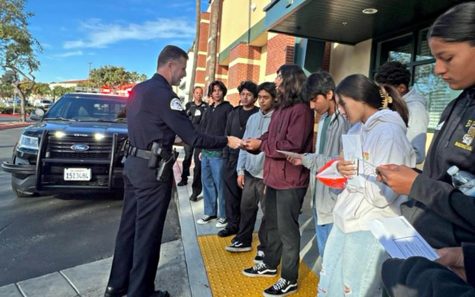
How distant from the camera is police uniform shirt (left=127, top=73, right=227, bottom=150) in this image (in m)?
3.04

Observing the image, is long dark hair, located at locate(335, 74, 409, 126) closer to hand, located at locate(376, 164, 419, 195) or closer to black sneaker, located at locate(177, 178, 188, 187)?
hand, located at locate(376, 164, 419, 195)

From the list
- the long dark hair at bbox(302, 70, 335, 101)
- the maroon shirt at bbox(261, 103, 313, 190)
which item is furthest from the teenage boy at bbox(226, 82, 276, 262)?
the long dark hair at bbox(302, 70, 335, 101)

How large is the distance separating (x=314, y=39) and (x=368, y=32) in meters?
1.21

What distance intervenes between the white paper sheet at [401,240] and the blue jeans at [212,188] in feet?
12.8

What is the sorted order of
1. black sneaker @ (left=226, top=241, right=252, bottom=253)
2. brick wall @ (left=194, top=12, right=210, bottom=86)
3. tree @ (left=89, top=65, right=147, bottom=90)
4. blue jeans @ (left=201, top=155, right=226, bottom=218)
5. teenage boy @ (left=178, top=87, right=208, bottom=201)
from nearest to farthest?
black sneaker @ (left=226, top=241, right=252, bottom=253) → blue jeans @ (left=201, top=155, right=226, bottom=218) → teenage boy @ (left=178, top=87, right=208, bottom=201) → brick wall @ (left=194, top=12, right=210, bottom=86) → tree @ (left=89, top=65, right=147, bottom=90)

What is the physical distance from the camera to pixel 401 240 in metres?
1.29

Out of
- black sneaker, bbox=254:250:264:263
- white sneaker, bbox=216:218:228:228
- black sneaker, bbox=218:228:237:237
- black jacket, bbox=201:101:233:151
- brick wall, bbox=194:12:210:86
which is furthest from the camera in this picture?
brick wall, bbox=194:12:210:86

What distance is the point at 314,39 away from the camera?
7.50 meters

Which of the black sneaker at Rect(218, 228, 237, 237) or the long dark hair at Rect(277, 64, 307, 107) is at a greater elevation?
the long dark hair at Rect(277, 64, 307, 107)

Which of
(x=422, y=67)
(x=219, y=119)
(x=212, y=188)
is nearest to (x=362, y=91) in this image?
(x=219, y=119)

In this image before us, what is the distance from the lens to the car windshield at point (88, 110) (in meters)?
6.98

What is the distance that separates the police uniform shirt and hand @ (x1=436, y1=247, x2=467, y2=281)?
229 centimetres

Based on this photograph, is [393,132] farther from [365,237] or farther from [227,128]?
[227,128]

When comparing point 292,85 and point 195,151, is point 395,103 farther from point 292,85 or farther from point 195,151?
point 195,151
